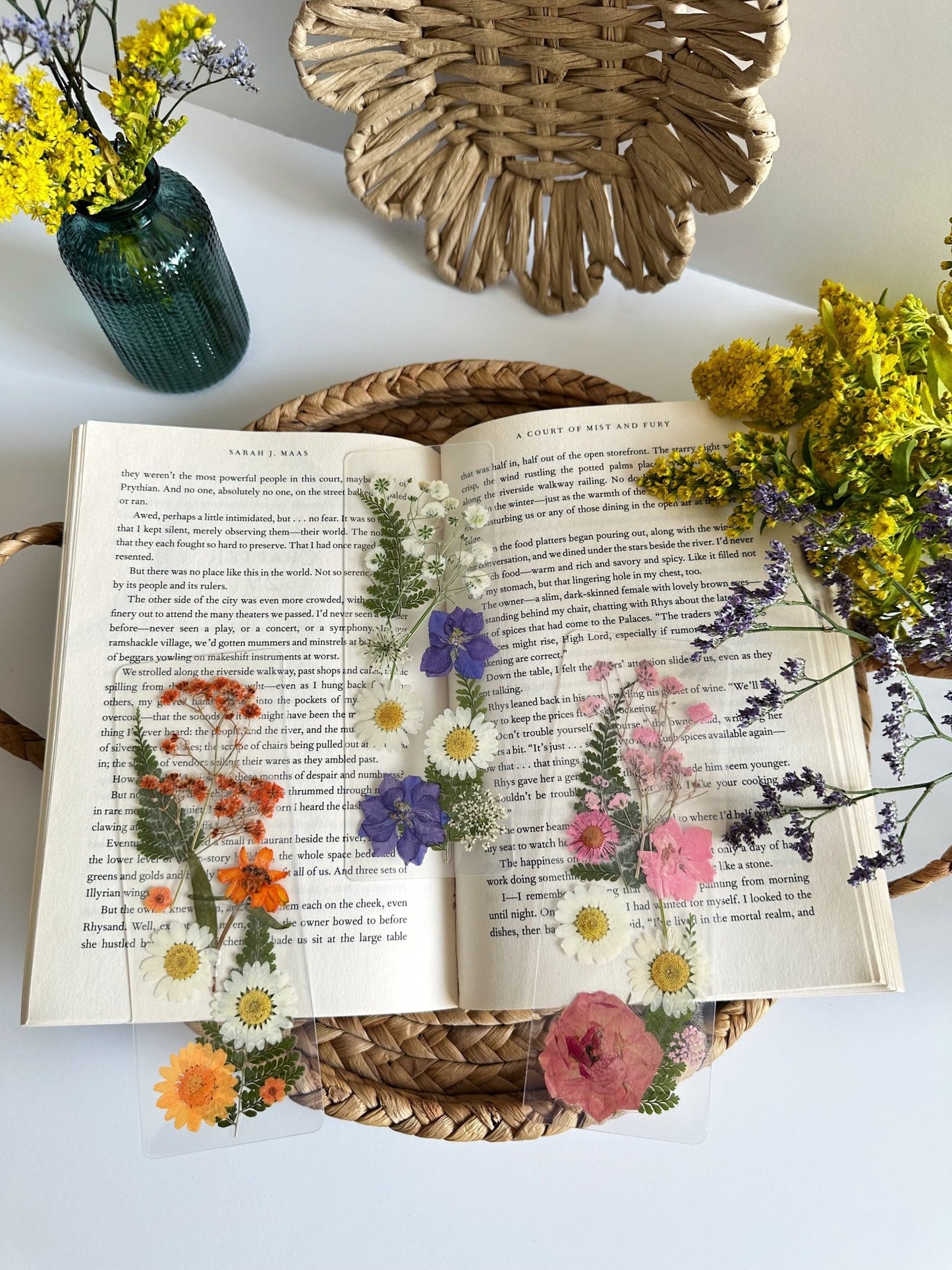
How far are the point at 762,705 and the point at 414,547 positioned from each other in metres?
0.27

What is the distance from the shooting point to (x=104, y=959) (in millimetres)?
612

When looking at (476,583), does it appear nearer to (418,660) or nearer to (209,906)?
(418,660)

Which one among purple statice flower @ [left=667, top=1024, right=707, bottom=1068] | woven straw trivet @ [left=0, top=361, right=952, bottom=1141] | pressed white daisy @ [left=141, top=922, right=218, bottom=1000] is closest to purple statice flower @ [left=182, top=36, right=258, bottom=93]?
woven straw trivet @ [left=0, top=361, right=952, bottom=1141]

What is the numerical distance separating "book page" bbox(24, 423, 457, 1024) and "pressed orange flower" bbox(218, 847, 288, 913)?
0.01 m

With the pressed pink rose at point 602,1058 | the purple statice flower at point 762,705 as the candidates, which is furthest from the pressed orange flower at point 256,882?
the purple statice flower at point 762,705

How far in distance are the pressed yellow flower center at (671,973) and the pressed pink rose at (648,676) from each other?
0.59ft

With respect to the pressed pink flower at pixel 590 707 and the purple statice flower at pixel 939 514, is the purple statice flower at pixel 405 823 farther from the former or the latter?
the purple statice flower at pixel 939 514

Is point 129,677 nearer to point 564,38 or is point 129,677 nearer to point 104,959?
point 104,959

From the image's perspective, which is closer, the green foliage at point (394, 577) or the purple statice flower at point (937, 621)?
the purple statice flower at point (937, 621)

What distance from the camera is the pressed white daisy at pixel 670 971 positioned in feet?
2.01

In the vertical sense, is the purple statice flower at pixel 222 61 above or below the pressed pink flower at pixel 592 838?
above

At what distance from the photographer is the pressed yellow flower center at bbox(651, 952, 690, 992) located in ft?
2.01

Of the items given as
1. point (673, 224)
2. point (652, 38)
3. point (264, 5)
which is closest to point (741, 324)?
point (673, 224)

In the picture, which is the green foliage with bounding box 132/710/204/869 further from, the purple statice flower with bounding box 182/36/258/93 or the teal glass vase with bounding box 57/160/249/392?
the purple statice flower with bounding box 182/36/258/93
